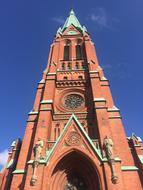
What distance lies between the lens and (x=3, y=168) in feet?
54.9

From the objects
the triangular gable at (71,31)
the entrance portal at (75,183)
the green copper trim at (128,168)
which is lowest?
the entrance portal at (75,183)

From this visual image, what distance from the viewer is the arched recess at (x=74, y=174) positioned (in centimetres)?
1379

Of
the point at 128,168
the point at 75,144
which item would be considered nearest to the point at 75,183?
the point at 75,144

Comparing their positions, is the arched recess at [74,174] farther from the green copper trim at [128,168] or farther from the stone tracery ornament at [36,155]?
the green copper trim at [128,168]

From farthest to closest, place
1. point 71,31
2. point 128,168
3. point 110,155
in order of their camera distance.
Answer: point 71,31
point 128,168
point 110,155

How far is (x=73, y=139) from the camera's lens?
48.0 feet

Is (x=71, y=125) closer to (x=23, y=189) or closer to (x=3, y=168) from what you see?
(x=23, y=189)

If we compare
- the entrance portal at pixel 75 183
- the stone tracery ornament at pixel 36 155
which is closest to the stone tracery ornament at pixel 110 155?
the entrance portal at pixel 75 183

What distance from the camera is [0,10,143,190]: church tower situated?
12.8 m

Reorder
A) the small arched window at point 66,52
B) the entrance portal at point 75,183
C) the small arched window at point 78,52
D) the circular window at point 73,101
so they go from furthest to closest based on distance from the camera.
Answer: the small arched window at point 66,52
the small arched window at point 78,52
the circular window at point 73,101
the entrance portal at point 75,183

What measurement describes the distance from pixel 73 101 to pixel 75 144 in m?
5.97

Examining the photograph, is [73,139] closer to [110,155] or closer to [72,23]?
[110,155]

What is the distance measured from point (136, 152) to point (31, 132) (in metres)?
8.71

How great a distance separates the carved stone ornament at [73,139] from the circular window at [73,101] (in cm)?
413
